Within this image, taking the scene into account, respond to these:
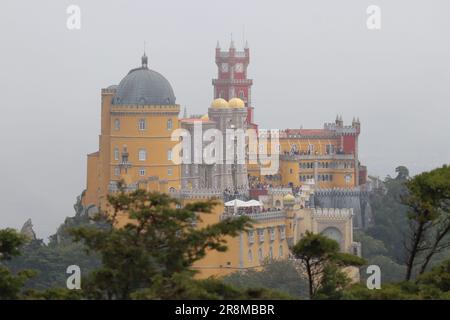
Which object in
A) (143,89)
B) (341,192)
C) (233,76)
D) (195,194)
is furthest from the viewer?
(233,76)

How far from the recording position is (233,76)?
113250 mm

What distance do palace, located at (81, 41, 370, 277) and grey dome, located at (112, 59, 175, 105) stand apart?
0.05m

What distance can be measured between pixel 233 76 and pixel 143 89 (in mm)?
21559

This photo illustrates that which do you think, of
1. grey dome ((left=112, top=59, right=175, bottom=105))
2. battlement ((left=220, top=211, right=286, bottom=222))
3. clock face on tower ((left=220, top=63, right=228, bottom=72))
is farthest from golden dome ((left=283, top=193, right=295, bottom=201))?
clock face on tower ((left=220, top=63, right=228, bottom=72))

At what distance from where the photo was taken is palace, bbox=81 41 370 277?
86.2 metres

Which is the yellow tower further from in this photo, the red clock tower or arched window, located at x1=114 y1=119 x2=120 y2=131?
the red clock tower

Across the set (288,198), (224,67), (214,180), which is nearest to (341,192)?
(214,180)

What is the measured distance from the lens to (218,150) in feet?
313

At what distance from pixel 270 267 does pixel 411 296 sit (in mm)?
40302

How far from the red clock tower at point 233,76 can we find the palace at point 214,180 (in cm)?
972

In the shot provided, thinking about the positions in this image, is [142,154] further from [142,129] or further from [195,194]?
[195,194]

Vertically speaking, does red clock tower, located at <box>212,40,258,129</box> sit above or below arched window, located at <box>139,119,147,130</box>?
above
